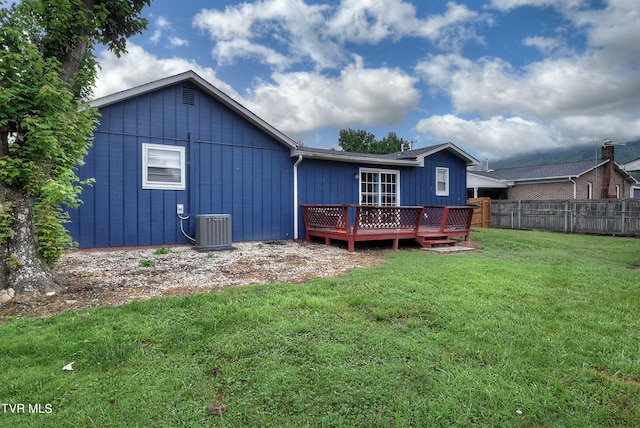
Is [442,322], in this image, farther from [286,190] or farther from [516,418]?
[286,190]

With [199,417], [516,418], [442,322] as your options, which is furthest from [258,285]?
[516,418]

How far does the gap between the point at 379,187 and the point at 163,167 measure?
23.3 feet

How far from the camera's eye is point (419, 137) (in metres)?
32.8

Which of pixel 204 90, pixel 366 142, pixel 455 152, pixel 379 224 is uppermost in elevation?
pixel 366 142

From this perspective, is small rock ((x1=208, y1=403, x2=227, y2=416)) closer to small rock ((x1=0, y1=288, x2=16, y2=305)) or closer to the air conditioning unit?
small rock ((x1=0, y1=288, x2=16, y2=305))

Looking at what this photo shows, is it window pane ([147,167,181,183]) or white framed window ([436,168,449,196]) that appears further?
white framed window ([436,168,449,196])

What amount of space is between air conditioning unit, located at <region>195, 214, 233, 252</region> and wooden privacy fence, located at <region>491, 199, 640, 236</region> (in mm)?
14880

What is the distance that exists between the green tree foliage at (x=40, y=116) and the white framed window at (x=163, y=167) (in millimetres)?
3796

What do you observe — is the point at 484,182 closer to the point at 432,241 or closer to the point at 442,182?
the point at 442,182

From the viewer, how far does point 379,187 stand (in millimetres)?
12211

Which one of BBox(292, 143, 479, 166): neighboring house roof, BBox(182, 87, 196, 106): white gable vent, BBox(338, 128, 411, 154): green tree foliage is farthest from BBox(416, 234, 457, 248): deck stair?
BBox(338, 128, 411, 154): green tree foliage

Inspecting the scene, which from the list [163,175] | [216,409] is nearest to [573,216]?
[163,175]

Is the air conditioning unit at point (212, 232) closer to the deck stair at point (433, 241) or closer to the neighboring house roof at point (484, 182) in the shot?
the deck stair at point (433, 241)

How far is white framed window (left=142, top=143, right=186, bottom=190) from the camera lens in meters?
8.29
